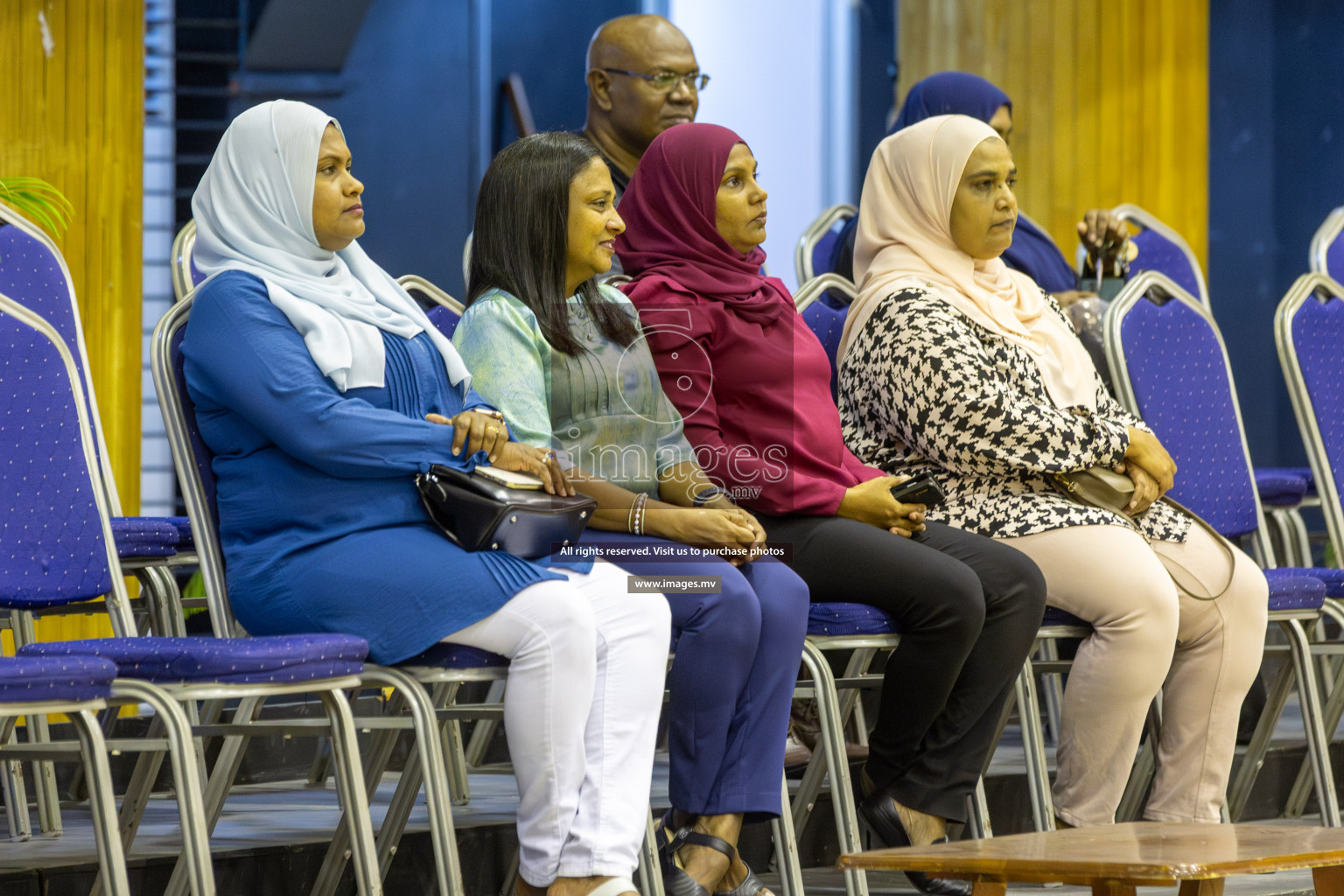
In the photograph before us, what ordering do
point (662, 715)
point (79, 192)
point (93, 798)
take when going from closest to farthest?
1. point (93, 798)
2. point (662, 715)
3. point (79, 192)

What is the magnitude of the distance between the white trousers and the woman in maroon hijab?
0.48 metres

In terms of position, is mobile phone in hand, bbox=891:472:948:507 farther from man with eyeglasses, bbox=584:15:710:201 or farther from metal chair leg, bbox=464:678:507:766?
man with eyeglasses, bbox=584:15:710:201

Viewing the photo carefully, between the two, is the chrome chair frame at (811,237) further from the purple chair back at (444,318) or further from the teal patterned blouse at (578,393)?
the teal patterned blouse at (578,393)

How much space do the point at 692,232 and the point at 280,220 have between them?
692 millimetres

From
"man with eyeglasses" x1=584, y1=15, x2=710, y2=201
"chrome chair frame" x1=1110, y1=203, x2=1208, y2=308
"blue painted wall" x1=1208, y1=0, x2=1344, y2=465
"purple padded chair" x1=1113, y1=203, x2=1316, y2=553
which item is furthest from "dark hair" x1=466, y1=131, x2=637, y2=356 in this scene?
"blue painted wall" x1=1208, y1=0, x2=1344, y2=465

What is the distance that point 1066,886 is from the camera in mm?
2789

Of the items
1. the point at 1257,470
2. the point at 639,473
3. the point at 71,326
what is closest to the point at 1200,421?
the point at 1257,470

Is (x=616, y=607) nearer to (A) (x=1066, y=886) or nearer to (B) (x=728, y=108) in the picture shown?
(A) (x=1066, y=886)

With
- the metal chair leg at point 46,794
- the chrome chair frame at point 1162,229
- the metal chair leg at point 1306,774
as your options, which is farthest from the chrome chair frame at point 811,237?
the metal chair leg at point 46,794

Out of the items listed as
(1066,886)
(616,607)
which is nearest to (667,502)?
(616,607)

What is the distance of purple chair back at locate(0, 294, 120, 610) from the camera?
2100 millimetres

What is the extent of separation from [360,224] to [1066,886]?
62.6 inches

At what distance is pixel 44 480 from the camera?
7.01ft

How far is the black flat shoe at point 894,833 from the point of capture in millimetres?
2480
